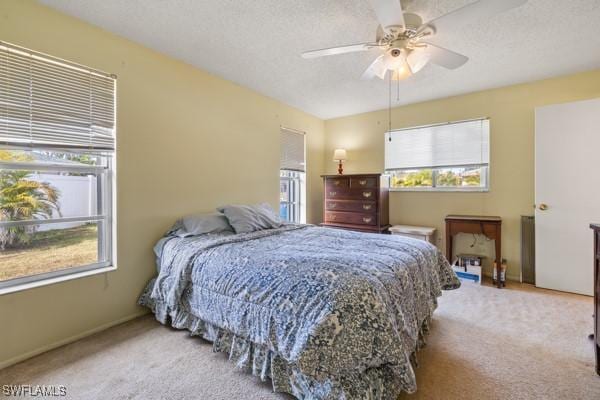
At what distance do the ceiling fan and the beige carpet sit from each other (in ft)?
6.99

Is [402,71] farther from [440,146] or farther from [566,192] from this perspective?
[566,192]

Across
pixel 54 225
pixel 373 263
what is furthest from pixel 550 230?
pixel 54 225

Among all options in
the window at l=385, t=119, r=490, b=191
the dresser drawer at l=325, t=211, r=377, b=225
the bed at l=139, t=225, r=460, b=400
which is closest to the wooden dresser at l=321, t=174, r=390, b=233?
the dresser drawer at l=325, t=211, r=377, b=225

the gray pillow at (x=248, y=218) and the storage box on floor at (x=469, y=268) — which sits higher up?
the gray pillow at (x=248, y=218)

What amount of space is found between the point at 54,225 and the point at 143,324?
1.06 metres

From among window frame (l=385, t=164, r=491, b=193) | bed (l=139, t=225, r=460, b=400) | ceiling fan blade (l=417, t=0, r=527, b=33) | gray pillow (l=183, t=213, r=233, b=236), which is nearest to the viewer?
bed (l=139, t=225, r=460, b=400)

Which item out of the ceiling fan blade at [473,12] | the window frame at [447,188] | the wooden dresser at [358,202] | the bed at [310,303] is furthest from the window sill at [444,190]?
the ceiling fan blade at [473,12]

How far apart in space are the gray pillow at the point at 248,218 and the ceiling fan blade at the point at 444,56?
2.12 m

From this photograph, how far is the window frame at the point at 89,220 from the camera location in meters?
1.90

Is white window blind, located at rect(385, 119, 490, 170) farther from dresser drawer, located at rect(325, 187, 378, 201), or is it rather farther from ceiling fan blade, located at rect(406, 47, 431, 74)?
ceiling fan blade, located at rect(406, 47, 431, 74)

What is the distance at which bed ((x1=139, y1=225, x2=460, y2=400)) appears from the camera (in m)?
1.26

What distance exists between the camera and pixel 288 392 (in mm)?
1519

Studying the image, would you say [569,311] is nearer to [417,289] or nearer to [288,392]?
[417,289]

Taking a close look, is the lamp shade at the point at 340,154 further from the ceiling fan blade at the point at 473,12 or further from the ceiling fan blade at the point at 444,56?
the ceiling fan blade at the point at 473,12
